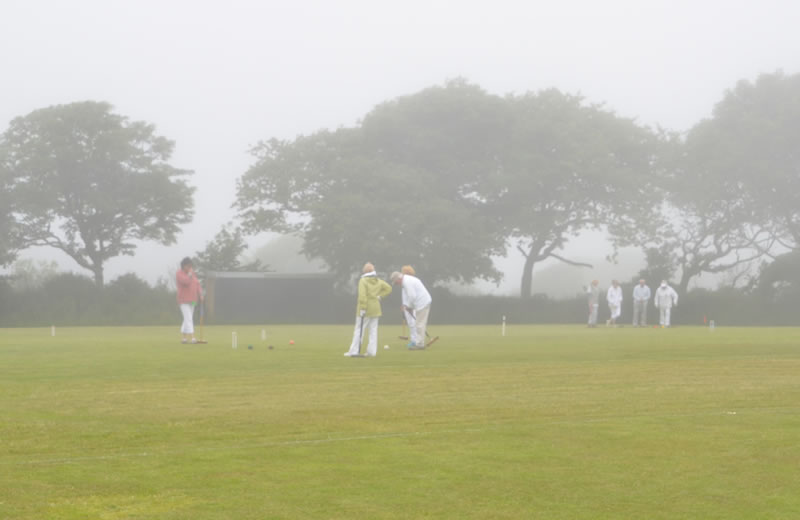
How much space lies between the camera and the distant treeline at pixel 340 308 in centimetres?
6381

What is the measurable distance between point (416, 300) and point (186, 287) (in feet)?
20.9

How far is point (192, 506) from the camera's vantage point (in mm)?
8562

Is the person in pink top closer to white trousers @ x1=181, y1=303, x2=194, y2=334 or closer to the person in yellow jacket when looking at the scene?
white trousers @ x1=181, y1=303, x2=194, y2=334

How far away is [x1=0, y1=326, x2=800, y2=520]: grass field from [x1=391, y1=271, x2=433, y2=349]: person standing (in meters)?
6.15

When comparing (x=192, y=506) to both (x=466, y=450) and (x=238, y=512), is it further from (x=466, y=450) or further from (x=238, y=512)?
(x=466, y=450)

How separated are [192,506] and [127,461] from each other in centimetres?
215

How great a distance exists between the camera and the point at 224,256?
6994cm

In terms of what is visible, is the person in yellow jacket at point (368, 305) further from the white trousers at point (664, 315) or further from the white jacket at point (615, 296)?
the white trousers at point (664, 315)

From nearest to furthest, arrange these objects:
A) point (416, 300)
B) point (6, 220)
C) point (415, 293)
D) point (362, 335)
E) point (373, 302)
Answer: point (362, 335) → point (373, 302) → point (415, 293) → point (416, 300) → point (6, 220)

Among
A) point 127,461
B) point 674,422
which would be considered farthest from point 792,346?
point 127,461

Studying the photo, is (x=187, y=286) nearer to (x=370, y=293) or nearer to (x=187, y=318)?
(x=187, y=318)

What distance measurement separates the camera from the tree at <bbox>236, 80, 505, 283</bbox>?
68.2 meters

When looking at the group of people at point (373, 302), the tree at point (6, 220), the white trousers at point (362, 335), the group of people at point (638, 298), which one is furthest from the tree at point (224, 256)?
the white trousers at point (362, 335)

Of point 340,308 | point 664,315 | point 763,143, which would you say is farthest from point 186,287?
point 763,143
